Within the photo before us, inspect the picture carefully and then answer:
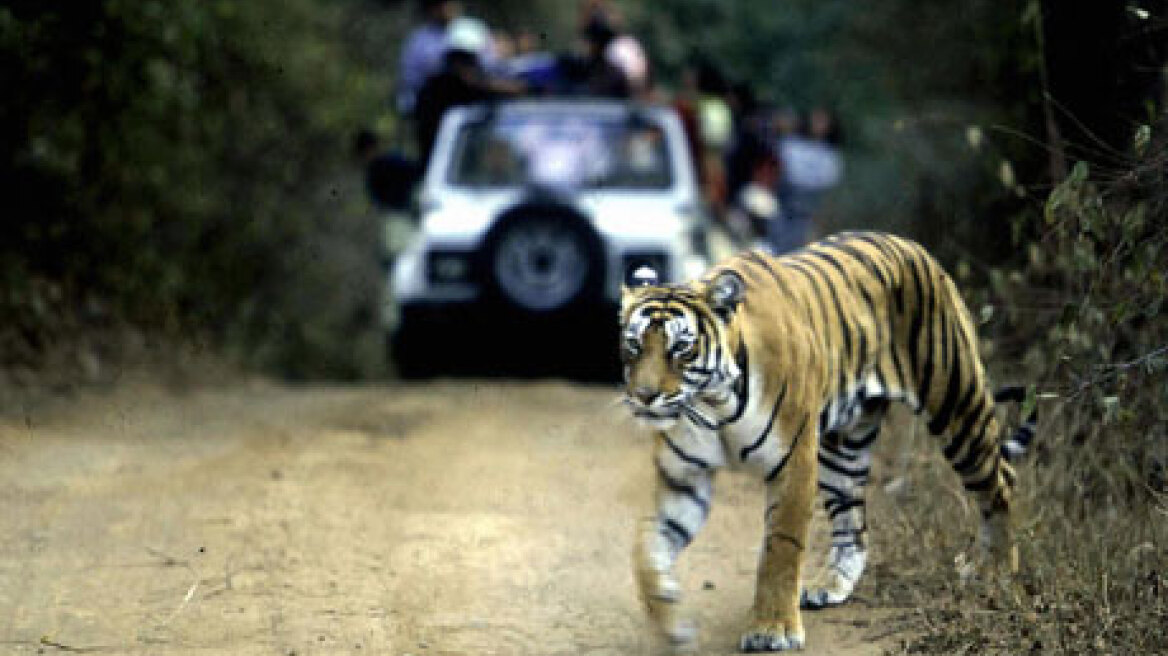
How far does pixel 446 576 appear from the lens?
6125 millimetres

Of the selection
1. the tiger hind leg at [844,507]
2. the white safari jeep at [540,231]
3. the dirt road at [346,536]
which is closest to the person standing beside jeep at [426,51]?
the white safari jeep at [540,231]

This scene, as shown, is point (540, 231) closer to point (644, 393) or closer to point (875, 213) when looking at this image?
point (875, 213)

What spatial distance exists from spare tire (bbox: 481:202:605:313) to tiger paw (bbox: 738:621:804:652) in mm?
5146

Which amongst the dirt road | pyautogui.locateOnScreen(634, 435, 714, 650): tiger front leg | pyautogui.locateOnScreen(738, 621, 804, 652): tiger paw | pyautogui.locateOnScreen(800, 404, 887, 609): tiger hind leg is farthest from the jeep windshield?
pyautogui.locateOnScreen(738, 621, 804, 652): tiger paw

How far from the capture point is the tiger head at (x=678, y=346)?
4941 millimetres

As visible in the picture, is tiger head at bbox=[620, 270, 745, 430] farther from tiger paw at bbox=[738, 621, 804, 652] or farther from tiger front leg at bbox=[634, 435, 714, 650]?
tiger paw at bbox=[738, 621, 804, 652]

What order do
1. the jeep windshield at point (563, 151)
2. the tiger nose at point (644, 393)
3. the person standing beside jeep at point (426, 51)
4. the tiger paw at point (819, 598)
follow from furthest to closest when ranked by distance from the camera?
the person standing beside jeep at point (426, 51) → the jeep windshield at point (563, 151) → the tiger paw at point (819, 598) → the tiger nose at point (644, 393)

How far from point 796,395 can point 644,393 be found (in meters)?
0.59

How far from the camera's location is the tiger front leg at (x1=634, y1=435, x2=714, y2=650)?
5098 mm

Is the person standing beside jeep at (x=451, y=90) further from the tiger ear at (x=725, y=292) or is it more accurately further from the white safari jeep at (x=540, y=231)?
the tiger ear at (x=725, y=292)

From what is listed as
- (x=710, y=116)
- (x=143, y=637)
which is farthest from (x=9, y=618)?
(x=710, y=116)

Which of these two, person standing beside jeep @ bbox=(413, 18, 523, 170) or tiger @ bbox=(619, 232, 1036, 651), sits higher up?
tiger @ bbox=(619, 232, 1036, 651)

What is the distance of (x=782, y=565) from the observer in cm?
520

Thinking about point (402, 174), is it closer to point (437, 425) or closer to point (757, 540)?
point (437, 425)
